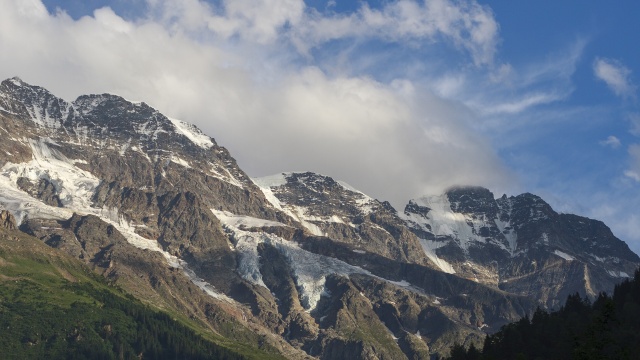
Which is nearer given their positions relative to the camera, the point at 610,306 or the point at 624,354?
the point at 610,306

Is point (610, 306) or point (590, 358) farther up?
point (610, 306)

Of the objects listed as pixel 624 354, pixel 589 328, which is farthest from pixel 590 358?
pixel 624 354

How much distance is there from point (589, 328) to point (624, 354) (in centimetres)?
1580

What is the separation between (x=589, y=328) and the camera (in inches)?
6432

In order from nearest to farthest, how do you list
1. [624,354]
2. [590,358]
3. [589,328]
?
[590,358] < [589,328] < [624,354]

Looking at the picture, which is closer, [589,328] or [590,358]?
[590,358]

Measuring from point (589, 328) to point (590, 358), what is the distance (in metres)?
11.1

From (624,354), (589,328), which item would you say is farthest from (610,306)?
(624,354)

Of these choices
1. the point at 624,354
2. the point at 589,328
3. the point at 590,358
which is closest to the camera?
the point at 590,358

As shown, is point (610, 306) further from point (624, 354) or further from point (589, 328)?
point (624, 354)

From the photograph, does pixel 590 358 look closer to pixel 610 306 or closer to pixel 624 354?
pixel 610 306

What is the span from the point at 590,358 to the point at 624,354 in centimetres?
2493

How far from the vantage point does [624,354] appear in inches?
6885

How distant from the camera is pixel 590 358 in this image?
15300cm
